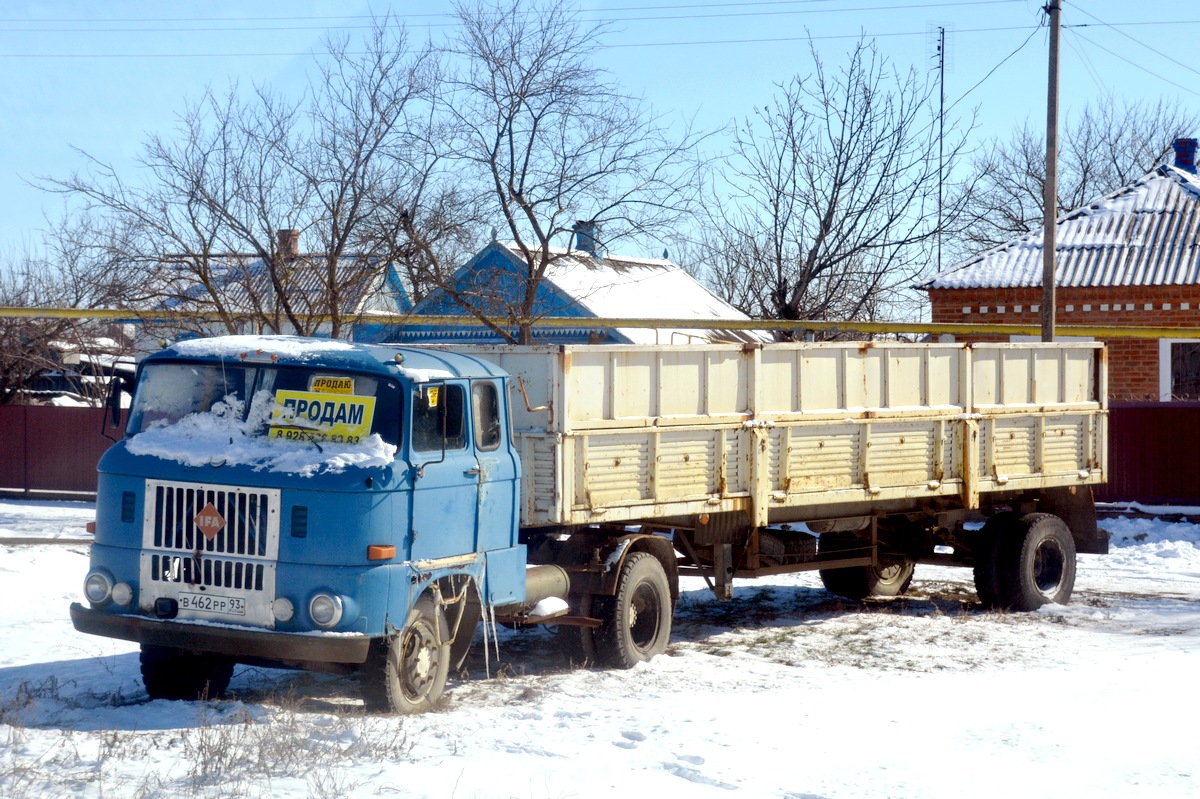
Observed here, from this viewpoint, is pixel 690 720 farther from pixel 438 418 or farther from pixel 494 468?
pixel 438 418

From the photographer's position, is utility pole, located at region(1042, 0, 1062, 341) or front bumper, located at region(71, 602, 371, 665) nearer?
front bumper, located at region(71, 602, 371, 665)

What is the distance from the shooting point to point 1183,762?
6621 millimetres

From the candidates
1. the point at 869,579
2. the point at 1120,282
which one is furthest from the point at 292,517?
the point at 1120,282

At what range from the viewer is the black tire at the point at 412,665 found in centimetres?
720

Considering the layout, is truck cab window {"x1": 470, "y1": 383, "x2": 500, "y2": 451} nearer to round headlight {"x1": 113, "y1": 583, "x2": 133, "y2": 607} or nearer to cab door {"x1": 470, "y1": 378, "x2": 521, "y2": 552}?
cab door {"x1": 470, "y1": 378, "x2": 521, "y2": 552}

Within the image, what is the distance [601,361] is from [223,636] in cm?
328

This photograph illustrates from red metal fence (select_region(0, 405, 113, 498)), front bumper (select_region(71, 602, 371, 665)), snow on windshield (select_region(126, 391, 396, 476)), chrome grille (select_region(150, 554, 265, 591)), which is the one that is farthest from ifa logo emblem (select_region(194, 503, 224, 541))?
red metal fence (select_region(0, 405, 113, 498))

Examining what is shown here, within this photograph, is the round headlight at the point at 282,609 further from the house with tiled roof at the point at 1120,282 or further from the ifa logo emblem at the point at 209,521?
the house with tiled roof at the point at 1120,282

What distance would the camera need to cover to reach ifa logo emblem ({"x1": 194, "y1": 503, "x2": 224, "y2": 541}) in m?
7.07

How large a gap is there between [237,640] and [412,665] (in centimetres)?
109

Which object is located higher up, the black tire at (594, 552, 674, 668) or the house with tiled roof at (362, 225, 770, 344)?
the house with tiled roof at (362, 225, 770, 344)

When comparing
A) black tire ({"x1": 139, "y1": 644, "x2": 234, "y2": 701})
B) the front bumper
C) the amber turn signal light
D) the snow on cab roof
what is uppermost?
the snow on cab roof

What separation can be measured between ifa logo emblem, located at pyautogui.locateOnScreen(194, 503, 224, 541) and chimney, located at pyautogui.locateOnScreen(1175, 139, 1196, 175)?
1025 inches

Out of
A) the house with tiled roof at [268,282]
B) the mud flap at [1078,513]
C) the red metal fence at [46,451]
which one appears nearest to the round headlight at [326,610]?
the mud flap at [1078,513]
